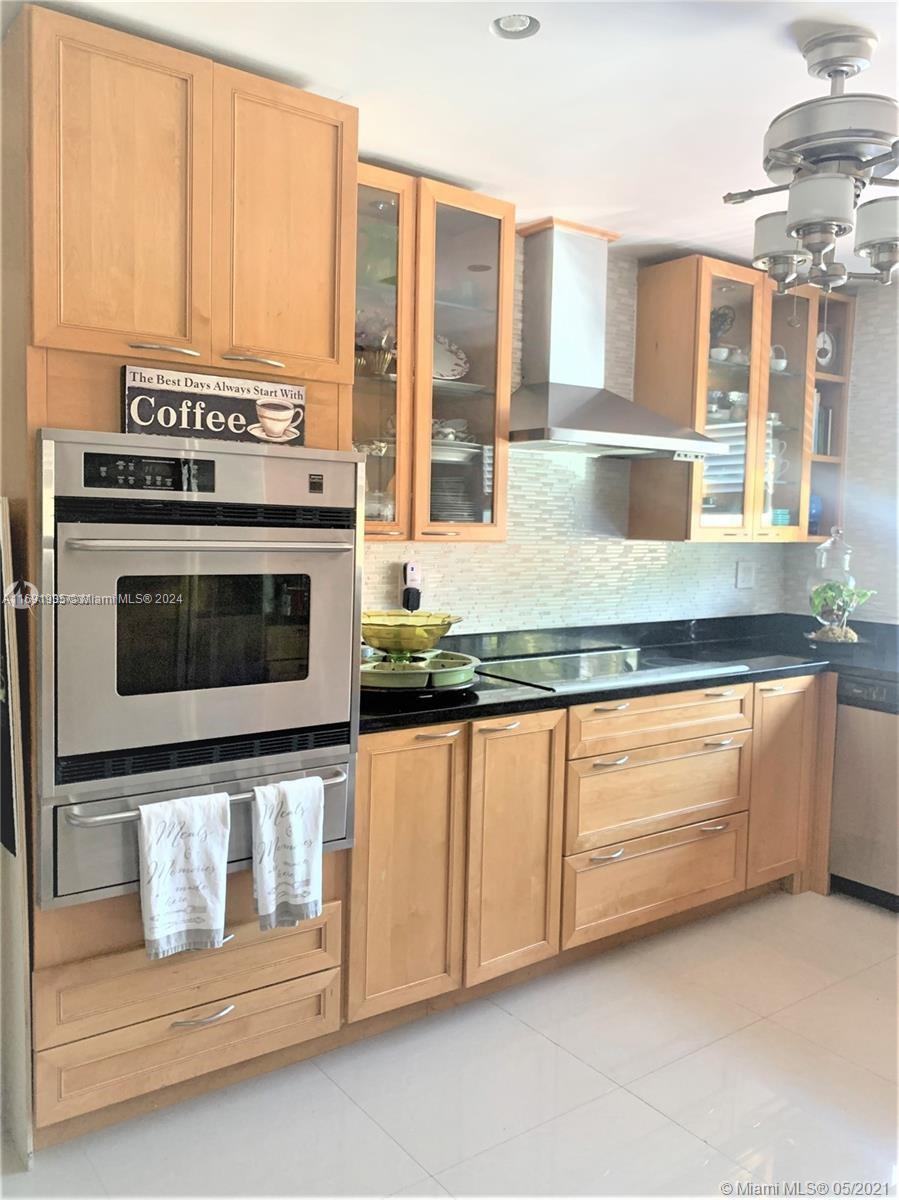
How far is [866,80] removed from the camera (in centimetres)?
218

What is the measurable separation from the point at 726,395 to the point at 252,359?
212cm

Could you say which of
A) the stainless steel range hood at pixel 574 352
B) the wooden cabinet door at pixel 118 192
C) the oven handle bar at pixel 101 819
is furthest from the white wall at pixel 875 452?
the oven handle bar at pixel 101 819

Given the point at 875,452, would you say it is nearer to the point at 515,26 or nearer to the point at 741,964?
the point at 741,964

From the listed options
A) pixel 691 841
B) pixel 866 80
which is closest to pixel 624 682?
pixel 691 841

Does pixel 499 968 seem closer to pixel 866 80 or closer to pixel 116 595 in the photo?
pixel 116 595

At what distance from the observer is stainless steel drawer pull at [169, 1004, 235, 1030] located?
210 centimetres

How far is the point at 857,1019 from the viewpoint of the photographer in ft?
8.60

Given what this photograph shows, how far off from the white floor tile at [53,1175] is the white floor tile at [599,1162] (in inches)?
28.6

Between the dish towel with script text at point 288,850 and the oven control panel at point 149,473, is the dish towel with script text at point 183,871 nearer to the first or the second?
the dish towel with script text at point 288,850

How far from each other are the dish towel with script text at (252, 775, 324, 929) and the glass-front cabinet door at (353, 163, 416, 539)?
849mm

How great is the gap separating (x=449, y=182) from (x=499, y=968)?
2338 millimetres
